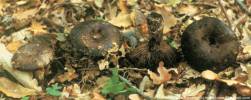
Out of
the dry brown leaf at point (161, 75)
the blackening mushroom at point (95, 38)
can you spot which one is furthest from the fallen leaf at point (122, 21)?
the dry brown leaf at point (161, 75)

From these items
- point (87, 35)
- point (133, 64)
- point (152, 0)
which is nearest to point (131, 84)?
point (133, 64)

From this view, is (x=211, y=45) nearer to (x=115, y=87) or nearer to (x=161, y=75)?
(x=161, y=75)

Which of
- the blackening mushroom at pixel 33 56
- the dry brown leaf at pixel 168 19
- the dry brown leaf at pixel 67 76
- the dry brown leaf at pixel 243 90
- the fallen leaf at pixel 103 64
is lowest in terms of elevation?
the dry brown leaf at pixel 243 90

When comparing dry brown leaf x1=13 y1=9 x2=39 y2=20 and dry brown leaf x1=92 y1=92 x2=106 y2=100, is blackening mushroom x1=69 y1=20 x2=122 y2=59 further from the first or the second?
dry brown leaf x1=13 y1=9 x2=39 y2=20

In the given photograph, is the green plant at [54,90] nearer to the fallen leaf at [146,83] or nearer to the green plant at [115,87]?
the green plant at [115,87]

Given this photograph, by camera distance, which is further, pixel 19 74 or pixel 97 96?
pixel 19 74

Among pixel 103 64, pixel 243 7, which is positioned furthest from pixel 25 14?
pixel 243 7
